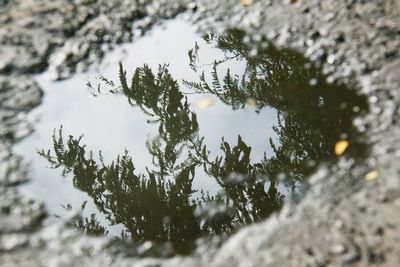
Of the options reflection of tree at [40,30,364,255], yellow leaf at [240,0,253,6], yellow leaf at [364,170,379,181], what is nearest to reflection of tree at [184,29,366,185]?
reflection of tree at [40,30,364,255]

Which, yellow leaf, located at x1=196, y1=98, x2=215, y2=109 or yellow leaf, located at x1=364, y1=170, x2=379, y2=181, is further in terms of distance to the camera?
yellow leaf, located at x1=196, y1=98, x2=215, y2=109

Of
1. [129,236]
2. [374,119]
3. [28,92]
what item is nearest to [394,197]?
[374,119]

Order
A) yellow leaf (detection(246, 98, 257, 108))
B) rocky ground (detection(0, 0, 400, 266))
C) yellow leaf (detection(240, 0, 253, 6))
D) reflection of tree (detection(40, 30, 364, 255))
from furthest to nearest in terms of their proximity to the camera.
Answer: yellow leaf (detection(240, 0, 253, 6)) → yellow leaf (detection(246, 98, 257, 108)) → reflection of tree (detection(40, 30, 364, 255)) → rocky ground (detection(0, 0, 400, 266))

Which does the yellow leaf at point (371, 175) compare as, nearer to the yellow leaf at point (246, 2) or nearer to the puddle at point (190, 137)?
the puddle at point (190, 137)

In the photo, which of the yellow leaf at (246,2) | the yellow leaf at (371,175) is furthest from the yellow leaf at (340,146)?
the yellow leaf at (246,2)

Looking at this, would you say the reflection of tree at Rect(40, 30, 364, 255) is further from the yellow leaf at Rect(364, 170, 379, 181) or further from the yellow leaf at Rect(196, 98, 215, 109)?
the yellow leaf at Rect(364, 170, 379, 181)

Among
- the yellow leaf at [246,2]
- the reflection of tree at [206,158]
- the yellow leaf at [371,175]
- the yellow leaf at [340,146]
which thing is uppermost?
the yellow leaf at [246,2]
